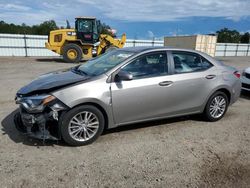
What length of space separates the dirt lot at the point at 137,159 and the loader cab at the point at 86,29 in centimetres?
1209

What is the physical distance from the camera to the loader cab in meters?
15.6

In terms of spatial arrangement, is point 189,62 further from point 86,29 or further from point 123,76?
point 86,29

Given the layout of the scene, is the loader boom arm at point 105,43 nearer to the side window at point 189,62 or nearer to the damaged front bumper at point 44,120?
the side window at point 189,62

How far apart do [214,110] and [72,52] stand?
12959 millimetres

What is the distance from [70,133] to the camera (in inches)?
141

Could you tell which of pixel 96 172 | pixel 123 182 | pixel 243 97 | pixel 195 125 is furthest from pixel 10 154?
pixel 243 97

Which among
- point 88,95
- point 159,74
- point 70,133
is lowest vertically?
point 70,133

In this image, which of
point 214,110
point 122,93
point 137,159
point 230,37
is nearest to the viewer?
point 137,159

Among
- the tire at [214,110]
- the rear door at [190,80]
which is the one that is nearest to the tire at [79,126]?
the rear door at [190,80]

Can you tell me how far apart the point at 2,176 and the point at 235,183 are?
9.67 ft

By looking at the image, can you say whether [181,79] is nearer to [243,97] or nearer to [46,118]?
[46,118]

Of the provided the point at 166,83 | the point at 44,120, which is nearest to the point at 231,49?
the point at 166,83

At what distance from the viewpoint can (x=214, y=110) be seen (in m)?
4.87

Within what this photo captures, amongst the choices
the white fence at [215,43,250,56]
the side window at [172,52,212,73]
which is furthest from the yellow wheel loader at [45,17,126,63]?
the white fence at [215,43,250,56]
